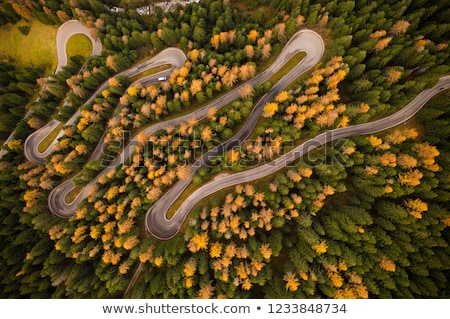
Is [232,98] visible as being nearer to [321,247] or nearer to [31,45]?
[321,247]

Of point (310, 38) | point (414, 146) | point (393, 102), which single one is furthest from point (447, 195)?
point (310, 38)

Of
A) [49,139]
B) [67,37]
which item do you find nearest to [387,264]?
[49,139]

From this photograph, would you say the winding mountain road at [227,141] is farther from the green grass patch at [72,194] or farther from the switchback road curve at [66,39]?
the switchback road curve at [66,39]

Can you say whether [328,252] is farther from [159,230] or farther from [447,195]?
[159,230]

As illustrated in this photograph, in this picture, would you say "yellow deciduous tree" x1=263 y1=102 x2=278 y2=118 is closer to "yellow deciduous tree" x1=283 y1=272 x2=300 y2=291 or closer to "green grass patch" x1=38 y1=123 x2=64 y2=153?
"yellow deciduous tree" x1=283 y1=272 x2=300 y2=291

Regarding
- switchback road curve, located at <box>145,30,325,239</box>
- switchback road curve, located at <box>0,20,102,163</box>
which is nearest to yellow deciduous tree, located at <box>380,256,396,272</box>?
switchback road curve, located at <box>145,30,325,239</box>

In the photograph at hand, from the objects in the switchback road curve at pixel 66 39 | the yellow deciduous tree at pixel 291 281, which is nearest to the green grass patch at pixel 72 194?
the switchback road curve at pixel 66 39
